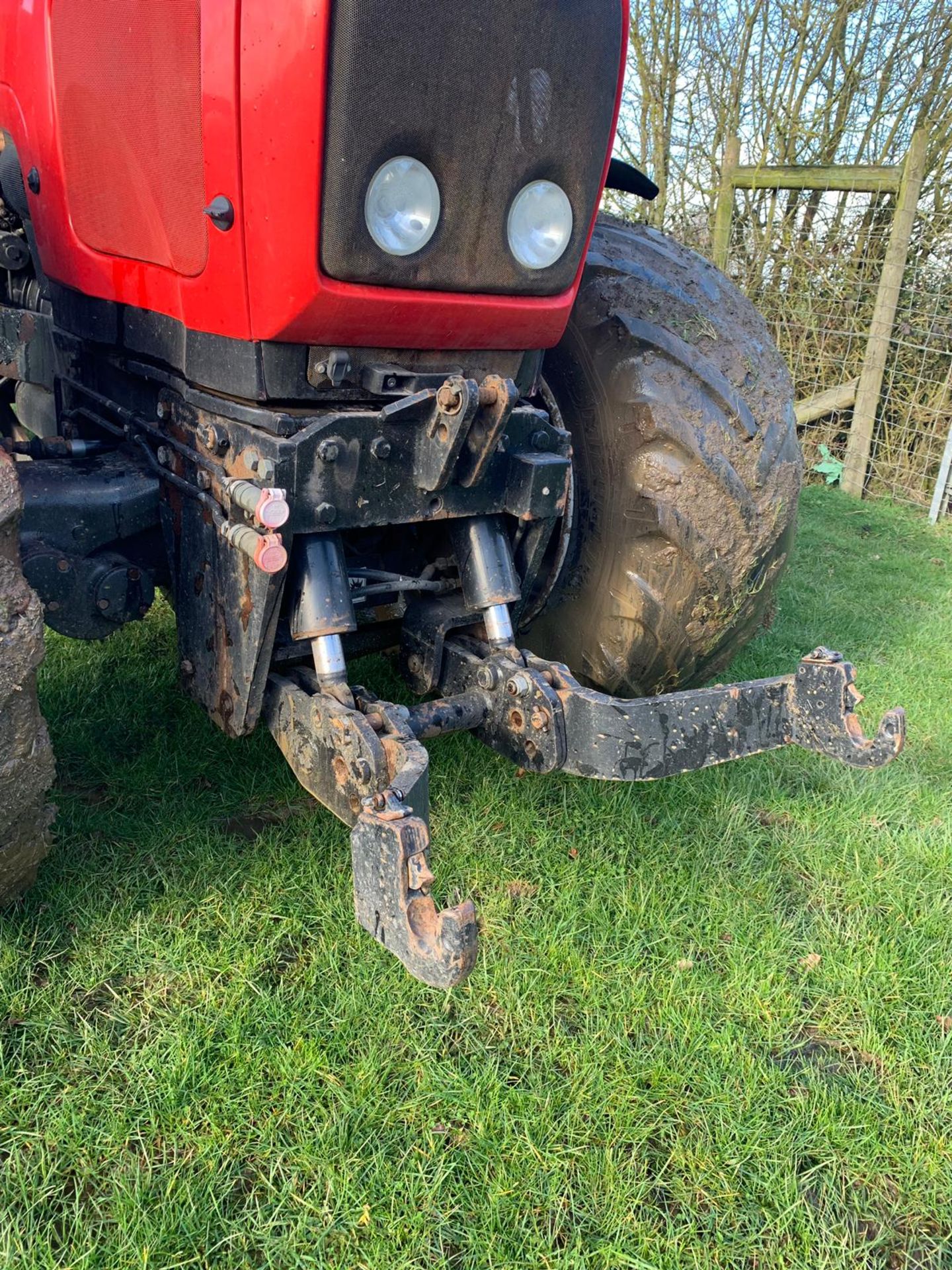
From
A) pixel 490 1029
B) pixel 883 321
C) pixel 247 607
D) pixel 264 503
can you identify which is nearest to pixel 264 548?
pixel 264 503

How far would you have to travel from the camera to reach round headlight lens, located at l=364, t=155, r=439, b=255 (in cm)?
161

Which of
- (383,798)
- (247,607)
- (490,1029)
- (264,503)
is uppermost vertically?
(264,503)

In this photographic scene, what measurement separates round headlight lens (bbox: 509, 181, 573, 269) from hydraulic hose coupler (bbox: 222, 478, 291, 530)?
0.65 metres

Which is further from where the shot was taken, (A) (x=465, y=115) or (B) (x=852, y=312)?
(B) (x=852, y=312)

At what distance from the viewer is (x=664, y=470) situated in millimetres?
2279

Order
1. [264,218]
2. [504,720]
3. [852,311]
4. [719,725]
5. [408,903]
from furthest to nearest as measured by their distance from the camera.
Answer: [852,311]
[504,720]
[719,725]
[264,218]
[408,903]

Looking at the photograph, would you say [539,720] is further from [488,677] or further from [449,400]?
[449,400]

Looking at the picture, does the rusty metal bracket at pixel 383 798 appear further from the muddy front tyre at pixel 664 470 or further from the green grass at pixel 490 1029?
the muddy front tyre at pixel 664 470

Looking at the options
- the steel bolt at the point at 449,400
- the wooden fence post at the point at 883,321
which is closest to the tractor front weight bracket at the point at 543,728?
the steel bolt at the point at 449,400

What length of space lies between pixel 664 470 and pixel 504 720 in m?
0.74

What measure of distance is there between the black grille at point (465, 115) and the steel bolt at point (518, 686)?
745 mm

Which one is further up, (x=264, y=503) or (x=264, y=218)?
(x=264, y=218)

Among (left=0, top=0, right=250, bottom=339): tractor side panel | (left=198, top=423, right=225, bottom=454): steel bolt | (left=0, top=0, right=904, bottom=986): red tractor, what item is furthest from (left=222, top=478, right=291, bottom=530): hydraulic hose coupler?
(left=0, top=0, right=250, bottom=339): tractor side panel

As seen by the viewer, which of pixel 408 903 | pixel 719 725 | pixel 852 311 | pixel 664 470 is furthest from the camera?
pixel 852 311
